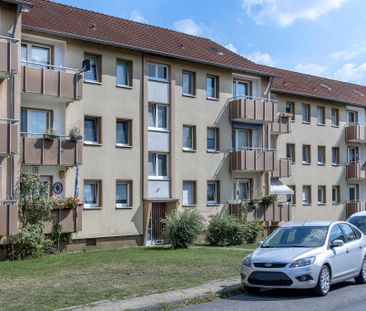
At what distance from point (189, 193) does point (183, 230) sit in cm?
597

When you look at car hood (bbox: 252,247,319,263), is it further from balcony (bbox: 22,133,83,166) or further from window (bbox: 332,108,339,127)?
window (bbox: 332,108,339,127)

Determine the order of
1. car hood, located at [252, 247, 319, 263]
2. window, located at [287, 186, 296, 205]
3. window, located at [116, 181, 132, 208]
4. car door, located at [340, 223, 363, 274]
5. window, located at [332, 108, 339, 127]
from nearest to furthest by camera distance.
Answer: car hood, located at [252, 247, 319, 263] → car door, located at [340, 223, 363, 274] → window, located at [116, 181, 132, 208] → window, located at [287, 186, 296, 205] → window, located at [332, 108, 339, 127]

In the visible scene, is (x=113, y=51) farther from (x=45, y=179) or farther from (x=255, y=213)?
(x=255, y=213)

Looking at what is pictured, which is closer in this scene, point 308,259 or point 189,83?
point 308,259

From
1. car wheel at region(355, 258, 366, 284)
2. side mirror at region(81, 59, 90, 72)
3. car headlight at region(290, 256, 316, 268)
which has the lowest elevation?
car wheel at region(355, 258, 366, 284)

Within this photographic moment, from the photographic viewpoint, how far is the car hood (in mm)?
12500

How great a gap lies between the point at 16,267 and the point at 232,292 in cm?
842

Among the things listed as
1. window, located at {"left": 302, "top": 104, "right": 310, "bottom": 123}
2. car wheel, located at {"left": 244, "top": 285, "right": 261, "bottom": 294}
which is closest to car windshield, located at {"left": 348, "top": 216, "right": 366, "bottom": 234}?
car wheel, located at {"left": 244, "top": 285, "right": 261, "bottom": 294}

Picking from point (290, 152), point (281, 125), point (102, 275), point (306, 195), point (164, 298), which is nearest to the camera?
point (164, 298)

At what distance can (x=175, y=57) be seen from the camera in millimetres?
29828

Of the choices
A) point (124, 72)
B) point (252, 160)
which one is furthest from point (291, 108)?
point (124, 72)

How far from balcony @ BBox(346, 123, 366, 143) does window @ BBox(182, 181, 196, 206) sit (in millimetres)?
16471

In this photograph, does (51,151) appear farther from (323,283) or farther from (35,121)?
(323,283)

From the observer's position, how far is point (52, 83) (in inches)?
948
